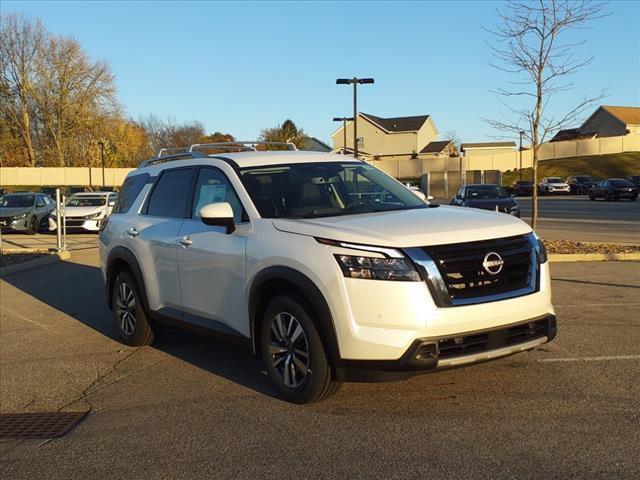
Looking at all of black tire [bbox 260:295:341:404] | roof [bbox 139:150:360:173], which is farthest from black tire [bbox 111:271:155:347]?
black tire [bbox 260:295:341:404]

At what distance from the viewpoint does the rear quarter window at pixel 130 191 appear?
22.8ft

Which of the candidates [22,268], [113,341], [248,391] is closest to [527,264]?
[248,391]

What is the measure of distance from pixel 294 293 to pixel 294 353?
45 centimetres

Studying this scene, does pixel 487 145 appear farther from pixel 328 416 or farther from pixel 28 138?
pixel 328 416

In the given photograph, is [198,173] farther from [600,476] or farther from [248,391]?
[600,476]

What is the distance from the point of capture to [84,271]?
12.9 m

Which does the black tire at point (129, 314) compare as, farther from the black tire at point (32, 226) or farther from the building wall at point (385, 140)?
the building wall at point (385, 140)

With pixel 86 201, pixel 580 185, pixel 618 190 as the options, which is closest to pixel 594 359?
pixel 86 201

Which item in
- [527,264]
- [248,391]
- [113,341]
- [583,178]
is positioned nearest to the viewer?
[527,264]

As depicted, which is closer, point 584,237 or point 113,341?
point 113,341

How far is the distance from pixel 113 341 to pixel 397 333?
4.23m

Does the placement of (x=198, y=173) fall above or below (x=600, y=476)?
above

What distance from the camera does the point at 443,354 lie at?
13.4ft

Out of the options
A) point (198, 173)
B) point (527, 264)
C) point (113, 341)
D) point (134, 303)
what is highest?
point (198, 173)
